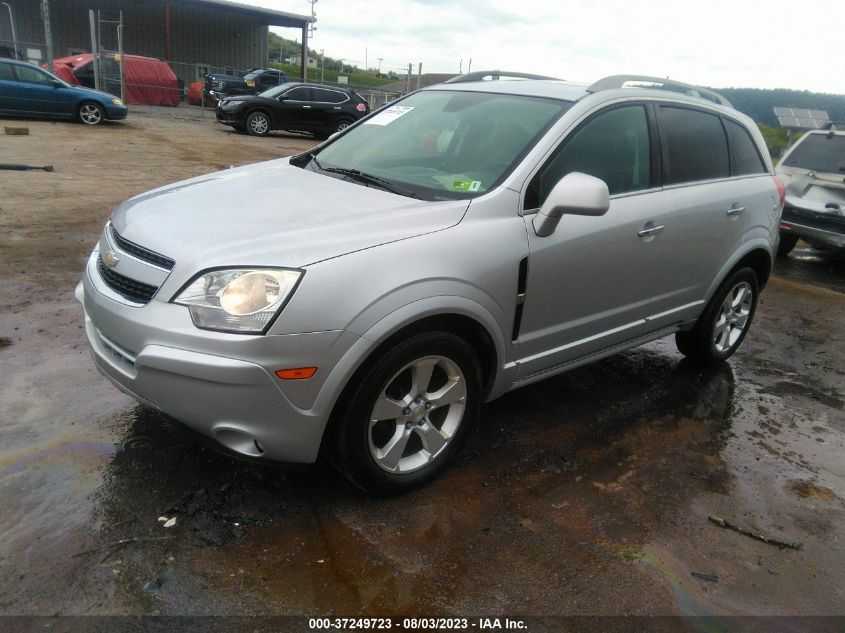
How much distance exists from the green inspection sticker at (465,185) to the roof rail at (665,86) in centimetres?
96

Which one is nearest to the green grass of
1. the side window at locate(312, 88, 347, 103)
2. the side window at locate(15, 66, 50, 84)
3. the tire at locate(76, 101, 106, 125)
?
the side window at locate(312, 88, 347, 103)

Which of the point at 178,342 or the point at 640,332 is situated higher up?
the point at 178,342

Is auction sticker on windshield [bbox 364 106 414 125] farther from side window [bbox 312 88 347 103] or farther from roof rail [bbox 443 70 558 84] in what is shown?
side window [bbox 312 88 347 103]

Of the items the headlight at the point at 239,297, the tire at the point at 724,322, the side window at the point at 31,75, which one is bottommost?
the side window at the point at 31,75

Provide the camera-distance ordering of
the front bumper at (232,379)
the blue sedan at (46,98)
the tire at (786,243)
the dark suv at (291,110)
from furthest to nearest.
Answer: the dark suv at (291,110), the blue sedan at (46,98), the tire at (786,243), the front bumper at (232,379)

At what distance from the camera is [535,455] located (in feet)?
10.9

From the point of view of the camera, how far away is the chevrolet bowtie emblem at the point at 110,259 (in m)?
2.69

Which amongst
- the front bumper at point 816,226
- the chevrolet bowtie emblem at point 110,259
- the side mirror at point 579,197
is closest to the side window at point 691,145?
the side mirror at point 579,197

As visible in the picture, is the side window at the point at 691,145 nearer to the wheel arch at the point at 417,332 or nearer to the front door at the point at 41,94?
the wheel arch at the point at 417,332

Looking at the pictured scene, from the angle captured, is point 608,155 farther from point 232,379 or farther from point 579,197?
point 232,379

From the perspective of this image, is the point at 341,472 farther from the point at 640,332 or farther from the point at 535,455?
the point at 640,332

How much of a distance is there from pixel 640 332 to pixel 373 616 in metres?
2.33

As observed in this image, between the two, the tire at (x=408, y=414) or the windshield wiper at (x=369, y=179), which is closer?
the tire at (x=408, y=414)

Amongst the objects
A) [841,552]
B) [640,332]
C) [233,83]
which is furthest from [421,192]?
[233,83]
